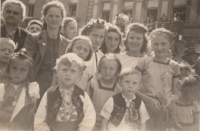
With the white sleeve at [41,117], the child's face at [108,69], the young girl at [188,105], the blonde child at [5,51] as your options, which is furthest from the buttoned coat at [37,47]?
the young girl at [188,105]

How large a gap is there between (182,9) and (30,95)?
1.41 meters

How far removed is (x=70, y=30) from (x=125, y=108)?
2.39 feet

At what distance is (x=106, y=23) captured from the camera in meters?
2.03

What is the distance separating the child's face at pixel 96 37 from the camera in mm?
1963

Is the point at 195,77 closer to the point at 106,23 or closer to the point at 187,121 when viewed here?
the point at 187,121

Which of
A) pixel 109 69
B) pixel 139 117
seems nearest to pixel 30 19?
pixel 109 69

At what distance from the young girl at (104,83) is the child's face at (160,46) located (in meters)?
0.33

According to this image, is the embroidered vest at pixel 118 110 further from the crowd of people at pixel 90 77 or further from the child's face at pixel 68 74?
the child's face at pixel 68 74

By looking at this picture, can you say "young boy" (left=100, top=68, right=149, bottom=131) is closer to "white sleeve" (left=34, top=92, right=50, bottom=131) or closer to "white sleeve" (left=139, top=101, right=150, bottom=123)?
"white sleeve" (left=139, top=101, right=150, bottom=123)

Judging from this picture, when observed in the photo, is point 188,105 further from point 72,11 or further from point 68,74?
point 72,11

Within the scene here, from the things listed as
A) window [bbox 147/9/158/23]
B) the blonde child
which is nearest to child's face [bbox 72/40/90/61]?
the blonde child

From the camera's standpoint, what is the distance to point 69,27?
77.4 inches

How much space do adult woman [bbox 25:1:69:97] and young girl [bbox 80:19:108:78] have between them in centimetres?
18

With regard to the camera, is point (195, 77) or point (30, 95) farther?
point (195, 77)
